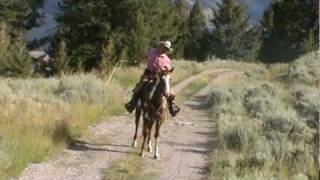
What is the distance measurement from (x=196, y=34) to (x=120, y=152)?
76.4 m

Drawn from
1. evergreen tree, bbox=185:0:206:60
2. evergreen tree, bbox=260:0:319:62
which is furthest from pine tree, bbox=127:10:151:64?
evergreen tree, bbox=185:0:206:60

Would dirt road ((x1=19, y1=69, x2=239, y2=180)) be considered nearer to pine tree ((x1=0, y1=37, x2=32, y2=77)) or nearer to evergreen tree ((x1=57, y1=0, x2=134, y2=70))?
pine tree ((x1=0, y1=37, x2=32, y2=77))

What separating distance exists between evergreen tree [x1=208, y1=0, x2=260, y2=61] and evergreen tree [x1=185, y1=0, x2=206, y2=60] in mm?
Result: 1572

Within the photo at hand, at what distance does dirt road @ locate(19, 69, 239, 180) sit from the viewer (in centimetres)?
1293

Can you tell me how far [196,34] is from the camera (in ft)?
298

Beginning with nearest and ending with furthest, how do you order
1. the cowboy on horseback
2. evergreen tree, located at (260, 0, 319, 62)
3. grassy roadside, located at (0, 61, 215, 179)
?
grassy roadside, located at (0, 61, 215, 179) < the cowboy on horseback < evergreen tree, located at (260, 0, 319, 62)

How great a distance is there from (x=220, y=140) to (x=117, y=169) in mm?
3914

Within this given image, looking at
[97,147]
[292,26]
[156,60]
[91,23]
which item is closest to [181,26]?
[292,26]

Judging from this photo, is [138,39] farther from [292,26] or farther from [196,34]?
[196,34]

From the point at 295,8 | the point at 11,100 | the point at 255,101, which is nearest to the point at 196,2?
the point at 295,8

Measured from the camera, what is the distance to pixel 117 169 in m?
13.2

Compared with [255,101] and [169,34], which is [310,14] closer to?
[169,34]

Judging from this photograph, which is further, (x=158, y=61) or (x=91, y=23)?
(x=91, y=23)

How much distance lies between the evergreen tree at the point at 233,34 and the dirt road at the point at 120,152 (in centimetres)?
6962
